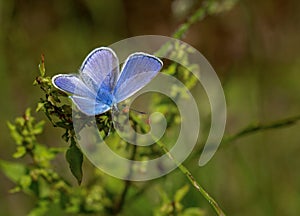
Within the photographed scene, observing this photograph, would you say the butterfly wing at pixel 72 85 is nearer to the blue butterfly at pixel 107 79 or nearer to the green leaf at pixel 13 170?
the blue butterfly at pixel 107 79

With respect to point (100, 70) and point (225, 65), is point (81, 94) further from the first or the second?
point (225, 65)

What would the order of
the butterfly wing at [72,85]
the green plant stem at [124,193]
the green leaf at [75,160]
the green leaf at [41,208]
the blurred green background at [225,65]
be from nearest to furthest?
1. the butterfly wing at [72,85]
2. the green leaf at [75,160]
3. the green plant stem at [124,193]
4. the green leaf at [41,208]
5. the blurred green background at [225,65]

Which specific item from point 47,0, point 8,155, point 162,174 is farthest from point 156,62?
point 47,0

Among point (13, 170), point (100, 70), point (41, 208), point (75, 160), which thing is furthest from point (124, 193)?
point (100, 70)

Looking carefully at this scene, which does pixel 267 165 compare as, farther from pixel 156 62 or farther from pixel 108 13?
pixel 156 62

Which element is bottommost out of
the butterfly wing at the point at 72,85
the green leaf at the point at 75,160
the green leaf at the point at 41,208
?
the green leaf at the point at 41,208

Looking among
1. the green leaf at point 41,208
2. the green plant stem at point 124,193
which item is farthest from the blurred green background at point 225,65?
the green leaf at point 41,208
